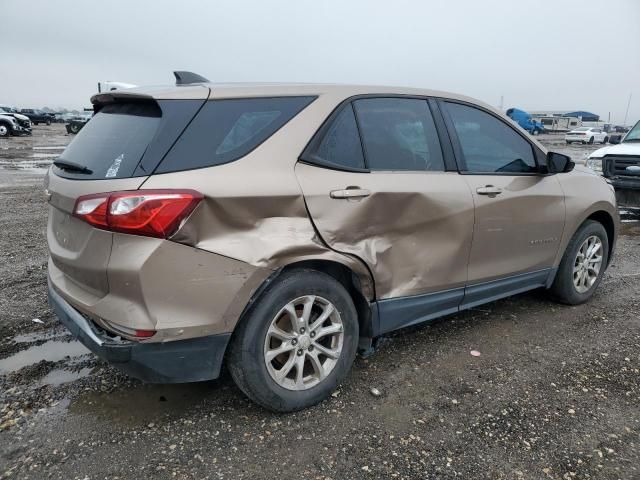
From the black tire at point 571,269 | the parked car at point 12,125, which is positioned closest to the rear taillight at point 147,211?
the black tire at point 571,269

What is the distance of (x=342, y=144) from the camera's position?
286cm

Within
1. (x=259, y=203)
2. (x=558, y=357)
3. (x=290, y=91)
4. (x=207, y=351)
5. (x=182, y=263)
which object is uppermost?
(x=290, y=91)

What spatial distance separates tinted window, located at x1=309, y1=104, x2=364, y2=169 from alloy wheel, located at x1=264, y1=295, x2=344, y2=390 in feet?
2.55

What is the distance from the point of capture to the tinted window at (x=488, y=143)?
3500mm

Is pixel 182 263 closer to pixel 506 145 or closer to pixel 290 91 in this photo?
pixel 290 91

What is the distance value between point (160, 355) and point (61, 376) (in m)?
1.24

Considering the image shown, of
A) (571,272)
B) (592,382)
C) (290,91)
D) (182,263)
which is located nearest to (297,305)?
(182,263)

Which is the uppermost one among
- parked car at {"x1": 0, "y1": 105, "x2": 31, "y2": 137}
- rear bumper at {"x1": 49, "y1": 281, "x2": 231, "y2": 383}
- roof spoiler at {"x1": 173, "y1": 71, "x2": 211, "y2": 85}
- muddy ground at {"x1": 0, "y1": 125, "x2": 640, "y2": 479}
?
roof spoiler at {"x1": 173, "y1": 71, "x2": 211, "y2": 85}

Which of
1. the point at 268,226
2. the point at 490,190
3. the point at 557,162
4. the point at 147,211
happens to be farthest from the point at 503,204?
the point at 147,211

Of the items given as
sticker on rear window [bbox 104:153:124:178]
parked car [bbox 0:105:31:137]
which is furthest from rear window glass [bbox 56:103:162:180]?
parked car [bbox 0:105:31:137]

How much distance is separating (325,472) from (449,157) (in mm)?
2121

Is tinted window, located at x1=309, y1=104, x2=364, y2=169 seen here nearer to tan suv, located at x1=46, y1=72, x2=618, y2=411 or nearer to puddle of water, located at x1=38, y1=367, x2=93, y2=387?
tan suv, located at x1=46, y1=72, x2=618, y2=411

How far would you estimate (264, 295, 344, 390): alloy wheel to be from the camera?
2.64 meters

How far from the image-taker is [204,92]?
2555mm
